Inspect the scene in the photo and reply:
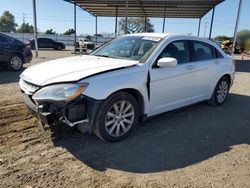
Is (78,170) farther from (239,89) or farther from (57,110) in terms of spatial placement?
(239,89)

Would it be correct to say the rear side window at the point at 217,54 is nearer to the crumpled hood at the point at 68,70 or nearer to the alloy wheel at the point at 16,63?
the crumpled hood at the point at 68,70

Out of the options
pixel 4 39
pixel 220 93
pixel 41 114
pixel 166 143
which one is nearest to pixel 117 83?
pixel 41 114

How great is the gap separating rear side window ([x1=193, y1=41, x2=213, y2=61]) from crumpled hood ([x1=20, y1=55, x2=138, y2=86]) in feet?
5.80

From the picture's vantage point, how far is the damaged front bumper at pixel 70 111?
346 centimetres

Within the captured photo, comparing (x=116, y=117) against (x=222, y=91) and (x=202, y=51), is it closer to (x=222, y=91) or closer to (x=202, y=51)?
(x=202, y=51)

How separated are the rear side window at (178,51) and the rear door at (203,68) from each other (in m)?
0.21

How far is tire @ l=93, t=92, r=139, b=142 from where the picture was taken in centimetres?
374

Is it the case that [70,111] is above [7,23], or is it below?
below

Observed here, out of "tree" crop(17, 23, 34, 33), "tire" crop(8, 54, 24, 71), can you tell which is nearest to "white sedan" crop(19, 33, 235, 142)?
"tire" crop(8, 54, 24, 71)

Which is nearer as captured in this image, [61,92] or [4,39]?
[61,92]

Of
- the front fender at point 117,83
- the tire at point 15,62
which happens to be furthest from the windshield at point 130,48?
the tire at point 15,62

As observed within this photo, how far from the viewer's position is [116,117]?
13.0 ft

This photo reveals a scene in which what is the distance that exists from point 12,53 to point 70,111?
305 inches

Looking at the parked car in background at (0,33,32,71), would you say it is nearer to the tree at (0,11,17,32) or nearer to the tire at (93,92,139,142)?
the tire at (93,92,139,142)
